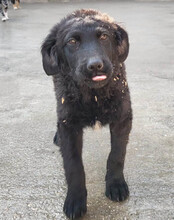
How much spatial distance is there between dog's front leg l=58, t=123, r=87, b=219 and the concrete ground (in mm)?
96

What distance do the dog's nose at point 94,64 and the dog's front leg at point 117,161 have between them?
22.1 inches

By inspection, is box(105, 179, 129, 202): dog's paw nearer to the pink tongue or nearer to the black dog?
the black dog

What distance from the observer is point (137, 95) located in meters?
4.37

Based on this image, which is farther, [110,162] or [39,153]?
[39,153]

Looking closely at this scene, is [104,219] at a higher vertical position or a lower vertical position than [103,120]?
lower

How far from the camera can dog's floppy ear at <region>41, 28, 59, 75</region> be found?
2443 mm

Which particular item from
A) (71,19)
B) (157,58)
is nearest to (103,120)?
(71,19)

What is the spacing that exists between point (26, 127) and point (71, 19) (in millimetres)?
1532

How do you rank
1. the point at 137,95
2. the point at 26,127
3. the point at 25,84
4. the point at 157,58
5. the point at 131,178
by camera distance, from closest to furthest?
1. the point at 131,178
2. the point at 26,127
3. the point at 137,95
4. the point at 25,84
5. the point at 157,58

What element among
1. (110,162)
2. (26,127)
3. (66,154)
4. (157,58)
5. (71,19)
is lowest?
(157,58)

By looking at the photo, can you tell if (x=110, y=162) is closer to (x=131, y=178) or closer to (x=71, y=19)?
(x=131, y=178)

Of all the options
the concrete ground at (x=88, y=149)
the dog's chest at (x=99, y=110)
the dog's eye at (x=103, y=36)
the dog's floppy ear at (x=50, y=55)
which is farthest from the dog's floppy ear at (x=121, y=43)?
the concrete ground at (x=88, y=149)

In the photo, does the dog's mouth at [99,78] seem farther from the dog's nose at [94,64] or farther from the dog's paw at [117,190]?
the dog's paw at [117,190]

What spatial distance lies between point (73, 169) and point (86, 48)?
85 centimetres
